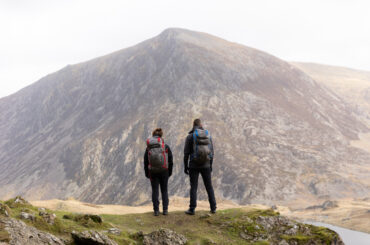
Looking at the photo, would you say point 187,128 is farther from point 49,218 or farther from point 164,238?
point 49,218

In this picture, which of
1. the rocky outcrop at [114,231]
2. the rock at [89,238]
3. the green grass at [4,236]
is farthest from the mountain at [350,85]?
the green grass at [4,236]

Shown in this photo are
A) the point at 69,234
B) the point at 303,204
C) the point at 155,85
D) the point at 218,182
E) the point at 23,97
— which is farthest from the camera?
the point at 23,97

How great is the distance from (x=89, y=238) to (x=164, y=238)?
6.16 feet

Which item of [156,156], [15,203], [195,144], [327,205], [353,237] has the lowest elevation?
[327,205]

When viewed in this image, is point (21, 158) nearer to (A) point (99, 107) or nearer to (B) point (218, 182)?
(A) point (99, 107)

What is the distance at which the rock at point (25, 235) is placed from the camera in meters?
6.22

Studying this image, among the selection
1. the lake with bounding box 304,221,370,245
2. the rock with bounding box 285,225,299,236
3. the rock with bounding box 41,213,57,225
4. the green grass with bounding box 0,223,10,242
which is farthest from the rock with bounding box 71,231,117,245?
the lake with bounding box 304,221,370,245

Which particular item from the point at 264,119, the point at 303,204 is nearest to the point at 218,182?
the point at 303,204

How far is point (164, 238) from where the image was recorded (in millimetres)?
8086

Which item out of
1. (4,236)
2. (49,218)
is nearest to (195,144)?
(49,218)

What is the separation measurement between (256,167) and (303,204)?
39.4 feet

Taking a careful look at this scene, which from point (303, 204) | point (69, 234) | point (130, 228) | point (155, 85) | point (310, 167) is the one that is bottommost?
point (303, 204)

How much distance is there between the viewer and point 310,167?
215ft

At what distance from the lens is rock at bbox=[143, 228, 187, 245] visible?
8039 millimetres
